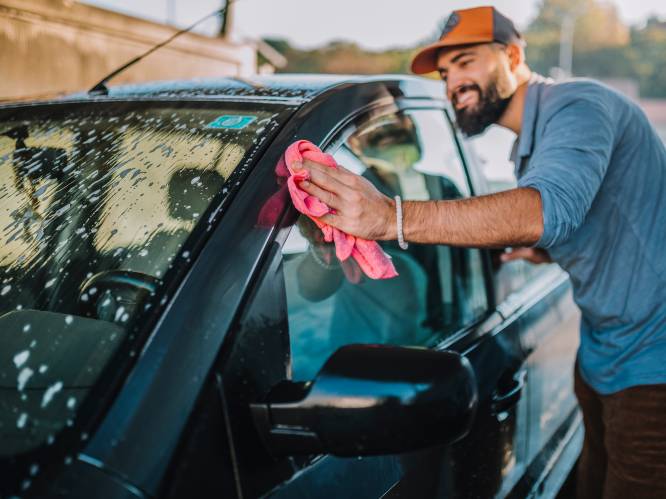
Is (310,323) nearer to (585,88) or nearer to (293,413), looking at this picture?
(585,88)

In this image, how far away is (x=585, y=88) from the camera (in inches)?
75.7

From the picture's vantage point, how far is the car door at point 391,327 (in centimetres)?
121

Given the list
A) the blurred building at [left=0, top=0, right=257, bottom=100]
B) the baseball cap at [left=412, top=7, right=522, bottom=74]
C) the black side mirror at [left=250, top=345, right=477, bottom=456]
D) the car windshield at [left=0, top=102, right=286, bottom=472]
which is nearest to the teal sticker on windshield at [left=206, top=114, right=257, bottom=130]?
the car windshield at [left=0, top=102, right=286, bottom=472]

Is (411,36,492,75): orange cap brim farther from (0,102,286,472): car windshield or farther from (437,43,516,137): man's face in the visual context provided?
(0,102,286,472): car windshield

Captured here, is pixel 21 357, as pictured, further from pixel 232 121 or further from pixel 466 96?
pixel 466 96

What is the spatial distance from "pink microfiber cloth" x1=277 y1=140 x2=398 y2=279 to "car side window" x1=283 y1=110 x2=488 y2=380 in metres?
0.35

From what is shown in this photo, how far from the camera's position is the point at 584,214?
5.35 feet

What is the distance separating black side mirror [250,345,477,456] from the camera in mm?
1103

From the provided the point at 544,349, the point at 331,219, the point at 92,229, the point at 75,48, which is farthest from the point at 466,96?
the point at 75,48

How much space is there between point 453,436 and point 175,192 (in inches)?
28.6

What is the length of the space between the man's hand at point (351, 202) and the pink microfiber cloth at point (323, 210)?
1 cm

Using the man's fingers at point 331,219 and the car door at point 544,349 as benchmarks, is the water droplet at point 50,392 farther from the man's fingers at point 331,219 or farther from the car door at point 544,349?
the car door at point 544,349

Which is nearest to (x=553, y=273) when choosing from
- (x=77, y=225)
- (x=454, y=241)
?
(x=454, y=241)

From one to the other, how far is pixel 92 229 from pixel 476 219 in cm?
82
